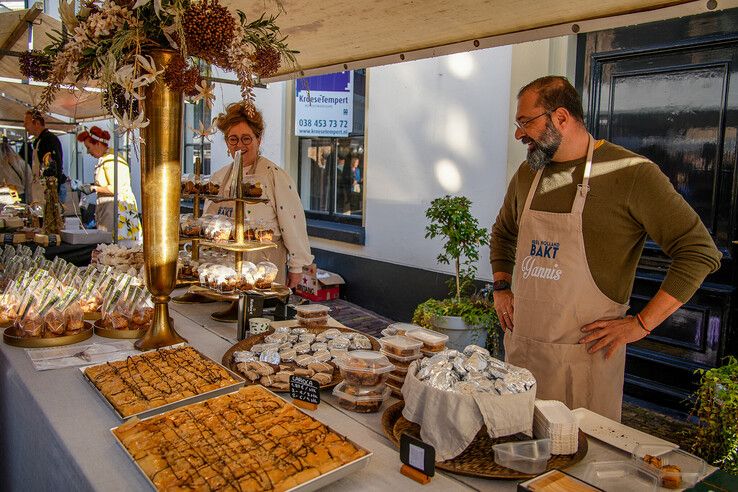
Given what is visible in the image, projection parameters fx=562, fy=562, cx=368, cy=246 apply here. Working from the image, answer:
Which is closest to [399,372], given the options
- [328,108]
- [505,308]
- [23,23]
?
[505,308]

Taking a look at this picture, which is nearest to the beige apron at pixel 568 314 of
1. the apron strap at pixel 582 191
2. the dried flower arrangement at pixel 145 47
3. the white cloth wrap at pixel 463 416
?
the apron strap at pixel 582 191

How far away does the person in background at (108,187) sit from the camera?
19.7 feet

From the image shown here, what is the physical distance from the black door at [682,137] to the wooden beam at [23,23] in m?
3.95

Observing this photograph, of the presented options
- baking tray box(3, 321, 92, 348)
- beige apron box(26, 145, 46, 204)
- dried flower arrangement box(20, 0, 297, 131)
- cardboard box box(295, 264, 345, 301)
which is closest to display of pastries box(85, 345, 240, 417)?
baking tray box(3, 321, 92, 348)

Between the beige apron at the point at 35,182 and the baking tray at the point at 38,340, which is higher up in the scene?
the beige apron at the point at 35,182

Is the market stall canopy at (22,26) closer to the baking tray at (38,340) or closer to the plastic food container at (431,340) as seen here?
the baking tray at (38,340)

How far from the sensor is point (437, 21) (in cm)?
245

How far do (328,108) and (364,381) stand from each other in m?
6.14

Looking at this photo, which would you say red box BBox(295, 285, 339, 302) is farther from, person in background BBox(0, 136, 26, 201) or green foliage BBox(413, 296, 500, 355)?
person in background BBox(0, 136, 26, 201)

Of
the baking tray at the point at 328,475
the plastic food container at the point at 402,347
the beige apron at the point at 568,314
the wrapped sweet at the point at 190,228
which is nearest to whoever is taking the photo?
the baking tray at the point at 328,475

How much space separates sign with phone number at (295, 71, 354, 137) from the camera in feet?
23.9

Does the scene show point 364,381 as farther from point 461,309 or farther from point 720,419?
point 461,309

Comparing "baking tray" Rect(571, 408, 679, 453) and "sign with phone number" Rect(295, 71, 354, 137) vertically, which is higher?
"sign with phone number" Rect(295, 71, 354, 137)

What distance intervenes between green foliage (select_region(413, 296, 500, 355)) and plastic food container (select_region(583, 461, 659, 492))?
3166mm
